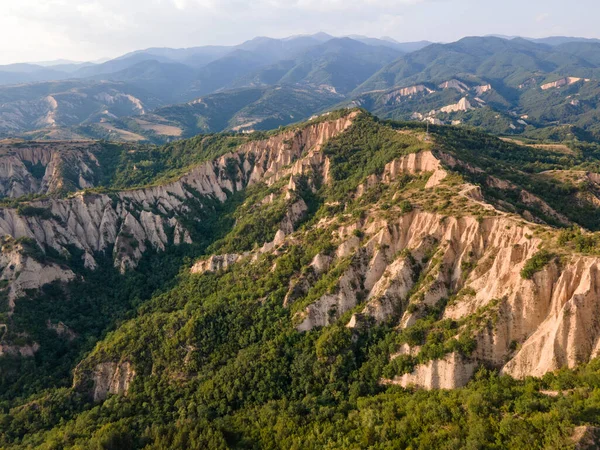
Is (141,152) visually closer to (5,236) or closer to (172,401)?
(5,236)

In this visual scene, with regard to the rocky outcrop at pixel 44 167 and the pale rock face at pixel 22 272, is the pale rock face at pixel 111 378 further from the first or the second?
the rocky outcrop at pixel 44 167

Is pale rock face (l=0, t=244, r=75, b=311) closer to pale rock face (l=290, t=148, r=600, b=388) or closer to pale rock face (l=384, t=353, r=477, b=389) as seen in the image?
pale rock face (l=290, t=148, r=600, b=388)

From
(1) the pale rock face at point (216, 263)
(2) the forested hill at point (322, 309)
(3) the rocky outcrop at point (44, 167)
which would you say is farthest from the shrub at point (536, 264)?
(3) the rocky outcrop at point (44, 167)

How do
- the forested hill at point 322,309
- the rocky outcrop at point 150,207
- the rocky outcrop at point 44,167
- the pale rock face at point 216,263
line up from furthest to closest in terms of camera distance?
the rocky outcrop at point 44,167
the rocky outcrop at point 150,207
the pale rock face at point 216,263
the forested hill at point 322,309

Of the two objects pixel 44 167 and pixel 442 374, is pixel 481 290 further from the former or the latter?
pixel 44 167

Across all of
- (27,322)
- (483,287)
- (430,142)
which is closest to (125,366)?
(27,322)

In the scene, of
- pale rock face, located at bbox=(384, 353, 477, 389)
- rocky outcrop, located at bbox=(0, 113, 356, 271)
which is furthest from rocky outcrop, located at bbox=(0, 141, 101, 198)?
pale rock face, located at bbox=(384, 353, 477, 389)
